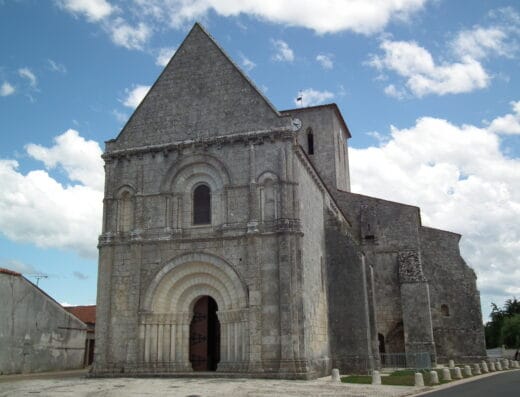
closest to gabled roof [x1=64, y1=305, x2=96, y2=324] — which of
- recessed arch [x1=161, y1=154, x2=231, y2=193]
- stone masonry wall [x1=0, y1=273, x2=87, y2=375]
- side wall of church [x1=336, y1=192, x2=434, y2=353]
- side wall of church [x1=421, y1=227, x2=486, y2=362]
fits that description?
stone masonry wall [x1=0, y1=273, x2=87, y2=375]

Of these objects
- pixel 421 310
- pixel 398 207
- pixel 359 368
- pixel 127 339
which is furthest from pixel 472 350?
pixel 127 339

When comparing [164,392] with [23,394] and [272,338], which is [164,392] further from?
[272,338]

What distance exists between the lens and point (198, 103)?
875 inches

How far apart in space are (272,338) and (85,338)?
15315 mm

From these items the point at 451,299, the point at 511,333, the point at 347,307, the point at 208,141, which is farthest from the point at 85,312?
the point at 511,333

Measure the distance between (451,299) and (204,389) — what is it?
20.5 metres

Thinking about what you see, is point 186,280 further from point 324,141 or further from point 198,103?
point 324,141

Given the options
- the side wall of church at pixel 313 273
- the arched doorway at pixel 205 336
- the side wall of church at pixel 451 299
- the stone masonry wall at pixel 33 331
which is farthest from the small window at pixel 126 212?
the side wall of church at pixel 451 299

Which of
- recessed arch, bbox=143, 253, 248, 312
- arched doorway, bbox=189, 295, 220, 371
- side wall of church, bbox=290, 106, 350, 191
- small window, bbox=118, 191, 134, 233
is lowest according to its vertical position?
arched doorway, bbox=189, 295, 220, 371

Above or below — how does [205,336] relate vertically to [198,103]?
below

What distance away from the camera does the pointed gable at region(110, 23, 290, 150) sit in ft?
70.1

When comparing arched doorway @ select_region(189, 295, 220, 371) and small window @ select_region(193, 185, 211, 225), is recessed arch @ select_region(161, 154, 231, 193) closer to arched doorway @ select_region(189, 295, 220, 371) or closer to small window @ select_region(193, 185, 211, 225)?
small window @ select_region(193, 185, 211, 225)

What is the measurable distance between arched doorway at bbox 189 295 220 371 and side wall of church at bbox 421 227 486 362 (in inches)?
562

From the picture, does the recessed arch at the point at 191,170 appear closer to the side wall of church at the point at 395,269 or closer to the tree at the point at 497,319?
the side wall of church at the point at 395,269
